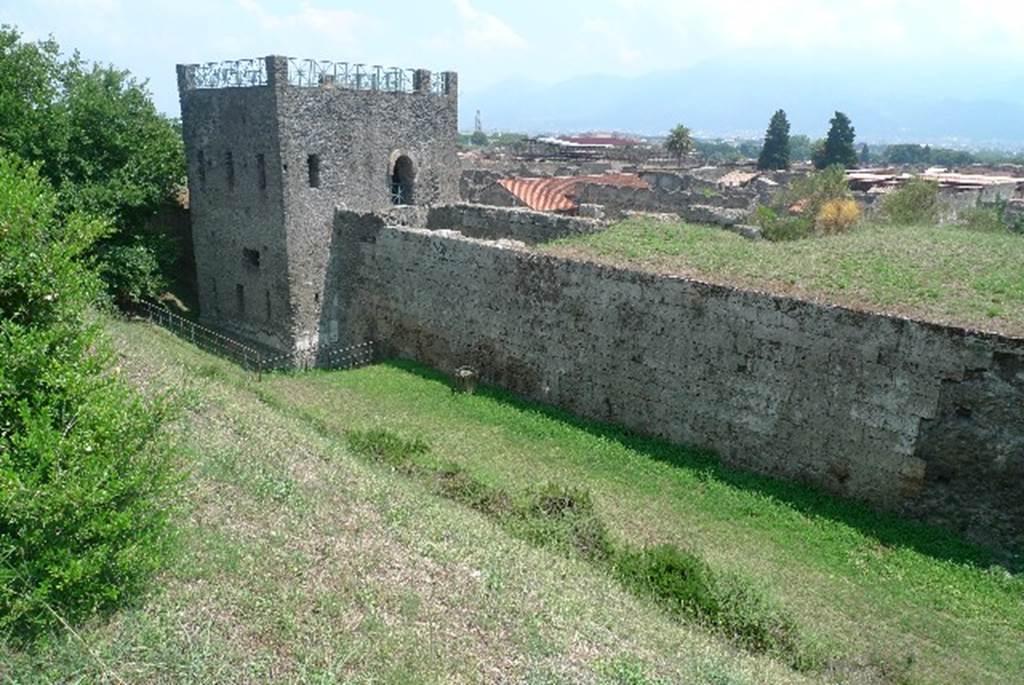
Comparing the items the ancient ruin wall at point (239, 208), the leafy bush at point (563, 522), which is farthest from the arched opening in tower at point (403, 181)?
the leafy bush at point (563, 522)

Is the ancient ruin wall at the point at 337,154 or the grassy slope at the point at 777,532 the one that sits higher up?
the ancient ruin wall at the point at 337,154

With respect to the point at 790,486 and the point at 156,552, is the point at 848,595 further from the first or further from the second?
the point at 156,552

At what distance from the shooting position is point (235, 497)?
9047 millimetres

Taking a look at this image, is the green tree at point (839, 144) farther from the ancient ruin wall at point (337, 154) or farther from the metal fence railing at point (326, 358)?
the metal fence railing at point (326, 358)

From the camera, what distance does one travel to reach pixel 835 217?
101 ft

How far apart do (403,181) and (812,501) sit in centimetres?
1485

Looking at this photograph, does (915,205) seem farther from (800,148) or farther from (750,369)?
(800,148)

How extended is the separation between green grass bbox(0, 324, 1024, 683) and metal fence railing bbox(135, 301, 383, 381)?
15.0 ft

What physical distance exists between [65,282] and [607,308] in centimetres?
972

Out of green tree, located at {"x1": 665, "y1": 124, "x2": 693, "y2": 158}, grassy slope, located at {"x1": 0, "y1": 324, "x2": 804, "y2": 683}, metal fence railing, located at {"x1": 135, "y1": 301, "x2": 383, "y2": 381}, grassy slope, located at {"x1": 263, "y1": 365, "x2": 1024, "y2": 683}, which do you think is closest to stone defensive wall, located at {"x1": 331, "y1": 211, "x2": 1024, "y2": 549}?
grassy slope, located at {"x1": 263, "y1": 365, "x2": 1024, "y2": 683}

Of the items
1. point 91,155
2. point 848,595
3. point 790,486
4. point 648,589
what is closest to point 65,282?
point 648,589

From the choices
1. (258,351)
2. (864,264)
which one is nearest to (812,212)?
(864,264)

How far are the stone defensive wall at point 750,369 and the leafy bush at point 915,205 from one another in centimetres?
1739

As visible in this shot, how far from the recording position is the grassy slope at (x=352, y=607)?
20.0ft
